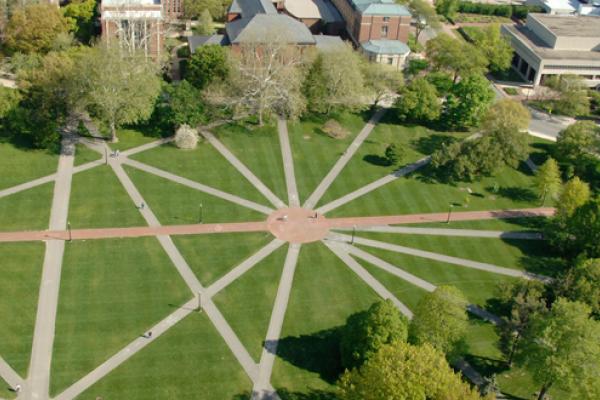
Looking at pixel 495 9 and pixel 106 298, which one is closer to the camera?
pixel 106 298

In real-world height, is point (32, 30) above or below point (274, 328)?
above

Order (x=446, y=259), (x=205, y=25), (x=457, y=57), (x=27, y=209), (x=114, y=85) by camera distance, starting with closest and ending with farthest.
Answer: (x=446, y=259) < (x=27, y=209) < (x=114, y=85) < (x=457, y=57) < (x=205, y=25)

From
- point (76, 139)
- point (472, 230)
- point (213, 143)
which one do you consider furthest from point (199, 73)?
point (472, 230)

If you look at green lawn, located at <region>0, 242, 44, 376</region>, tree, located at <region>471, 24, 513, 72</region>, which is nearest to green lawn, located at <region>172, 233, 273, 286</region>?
green lawn, located at <region>0, 242, 44, 376</region>

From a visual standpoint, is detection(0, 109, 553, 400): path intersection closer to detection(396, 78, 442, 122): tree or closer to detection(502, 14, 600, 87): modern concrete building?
detection(396, 78, 442, 122): tree

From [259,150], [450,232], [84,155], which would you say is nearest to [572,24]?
[450,232]

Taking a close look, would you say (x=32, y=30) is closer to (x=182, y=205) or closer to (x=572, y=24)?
Result: (x=182, y=205)
